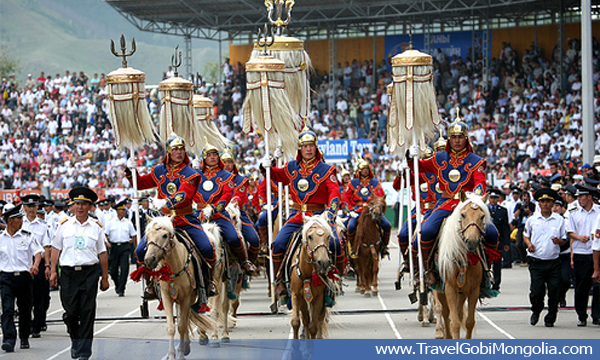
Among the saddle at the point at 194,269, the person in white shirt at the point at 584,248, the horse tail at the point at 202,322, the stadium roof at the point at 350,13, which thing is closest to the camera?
the saddle at the point at 194,269

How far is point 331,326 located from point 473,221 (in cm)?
401

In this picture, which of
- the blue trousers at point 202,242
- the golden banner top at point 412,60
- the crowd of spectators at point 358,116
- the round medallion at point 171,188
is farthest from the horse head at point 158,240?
the crowd of spectators at point 358,116

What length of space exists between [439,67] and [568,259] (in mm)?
24674

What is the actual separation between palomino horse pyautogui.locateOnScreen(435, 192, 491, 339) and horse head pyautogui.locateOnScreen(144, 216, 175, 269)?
3161mm

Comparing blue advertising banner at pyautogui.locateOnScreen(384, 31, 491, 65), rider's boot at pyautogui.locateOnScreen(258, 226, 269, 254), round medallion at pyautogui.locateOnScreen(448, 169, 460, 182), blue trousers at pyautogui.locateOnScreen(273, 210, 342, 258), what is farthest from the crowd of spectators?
blue trousers at pyautogui.locateOnScreen(273, 210, 342, 258)

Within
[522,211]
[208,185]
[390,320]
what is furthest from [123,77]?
[522,211]

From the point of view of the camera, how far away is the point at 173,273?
34.7 feet

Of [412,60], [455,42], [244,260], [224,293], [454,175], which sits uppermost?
[455,42]

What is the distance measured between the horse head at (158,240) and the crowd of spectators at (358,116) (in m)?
17.5

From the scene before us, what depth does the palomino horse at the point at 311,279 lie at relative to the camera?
10227mm

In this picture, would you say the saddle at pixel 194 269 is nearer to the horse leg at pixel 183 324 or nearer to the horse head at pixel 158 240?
the horse leg at pixel 183 324

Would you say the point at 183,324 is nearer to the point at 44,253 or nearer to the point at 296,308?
the point at 296,308

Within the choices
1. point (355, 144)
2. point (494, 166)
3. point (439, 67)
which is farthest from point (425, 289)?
point (439, 67)

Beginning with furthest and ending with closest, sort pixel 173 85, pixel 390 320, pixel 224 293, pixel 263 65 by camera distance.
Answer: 1. pixel 173 85
2. pixel 263 65
3. pixel 390 320
4. pixel 224 293
